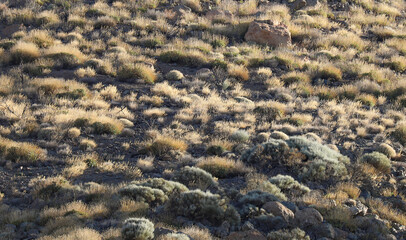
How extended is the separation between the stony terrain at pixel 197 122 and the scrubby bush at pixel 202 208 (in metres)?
0.03

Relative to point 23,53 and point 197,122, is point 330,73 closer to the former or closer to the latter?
point 197,122

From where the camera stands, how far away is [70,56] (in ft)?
58.7

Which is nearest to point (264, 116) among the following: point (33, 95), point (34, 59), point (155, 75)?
point (155, 75)

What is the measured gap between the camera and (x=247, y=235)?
23.0ft

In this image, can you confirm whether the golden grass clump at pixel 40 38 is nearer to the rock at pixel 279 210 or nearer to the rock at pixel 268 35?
the rock at pixel 268 35

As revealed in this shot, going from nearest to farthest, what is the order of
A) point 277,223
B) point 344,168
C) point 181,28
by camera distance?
point 277,223 → point 344,168 → point 181,28

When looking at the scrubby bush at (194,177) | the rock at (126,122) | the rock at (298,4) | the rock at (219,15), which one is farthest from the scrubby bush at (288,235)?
the rock at (298,4)

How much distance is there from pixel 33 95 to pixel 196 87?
5.66m

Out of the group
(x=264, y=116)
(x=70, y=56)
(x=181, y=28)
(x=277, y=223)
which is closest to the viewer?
(x=277, y=223)

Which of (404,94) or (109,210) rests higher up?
(109,210)

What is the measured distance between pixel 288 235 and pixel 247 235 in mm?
658

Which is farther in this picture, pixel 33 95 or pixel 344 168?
pixel 33 95

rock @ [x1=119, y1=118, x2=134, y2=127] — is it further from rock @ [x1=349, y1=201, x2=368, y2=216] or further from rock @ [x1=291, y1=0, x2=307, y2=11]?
rock @ [x1=291, y1=0, x2=307, y2=11]

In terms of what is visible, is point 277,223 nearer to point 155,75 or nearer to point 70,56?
point 155,75
